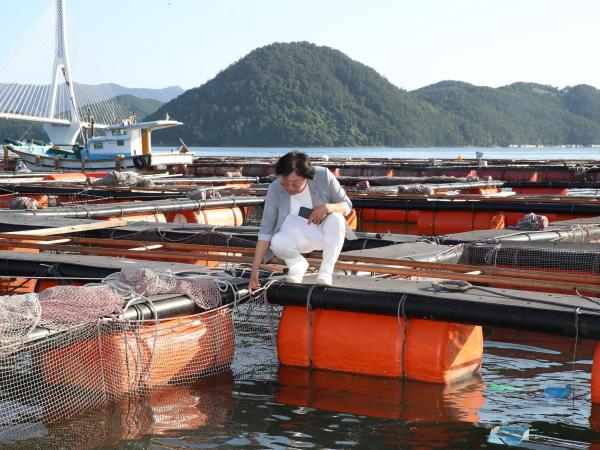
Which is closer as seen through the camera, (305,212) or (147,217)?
(305,212)

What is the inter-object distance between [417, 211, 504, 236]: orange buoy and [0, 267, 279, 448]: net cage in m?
12.9

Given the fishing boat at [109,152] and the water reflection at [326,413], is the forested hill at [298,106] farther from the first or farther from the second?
the water reflection at [326,413]

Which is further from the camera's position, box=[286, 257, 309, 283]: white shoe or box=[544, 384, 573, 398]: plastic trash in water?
box=[286, 257, 309, 283]: white shoe

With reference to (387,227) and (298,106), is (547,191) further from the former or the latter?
(298,106)

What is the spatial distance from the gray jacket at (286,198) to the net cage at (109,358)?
0.81 metres

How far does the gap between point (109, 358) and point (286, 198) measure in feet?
7.56

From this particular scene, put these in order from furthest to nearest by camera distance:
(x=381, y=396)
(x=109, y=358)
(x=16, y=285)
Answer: (x=16, y=285)
(x=381, y=396)
(x=109, y=358)

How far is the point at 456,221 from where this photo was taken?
2136 cm

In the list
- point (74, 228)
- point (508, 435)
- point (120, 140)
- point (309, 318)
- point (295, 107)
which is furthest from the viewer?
point (295, 107)

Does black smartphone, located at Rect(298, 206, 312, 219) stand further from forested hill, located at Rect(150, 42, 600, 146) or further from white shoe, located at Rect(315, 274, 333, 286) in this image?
forested hill, located at Rect(150, 42, 600, 146)

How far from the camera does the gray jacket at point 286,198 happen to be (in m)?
8.41

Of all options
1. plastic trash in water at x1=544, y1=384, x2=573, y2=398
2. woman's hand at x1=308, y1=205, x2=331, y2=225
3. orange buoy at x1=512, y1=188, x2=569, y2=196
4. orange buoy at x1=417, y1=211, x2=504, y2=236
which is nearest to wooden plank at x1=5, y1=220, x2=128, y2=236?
woman's hand at x1=308, y1=205, x2=331, y2=225

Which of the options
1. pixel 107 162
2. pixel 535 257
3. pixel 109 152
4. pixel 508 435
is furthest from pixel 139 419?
pixel 109 152

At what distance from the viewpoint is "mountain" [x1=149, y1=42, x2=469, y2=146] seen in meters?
169
